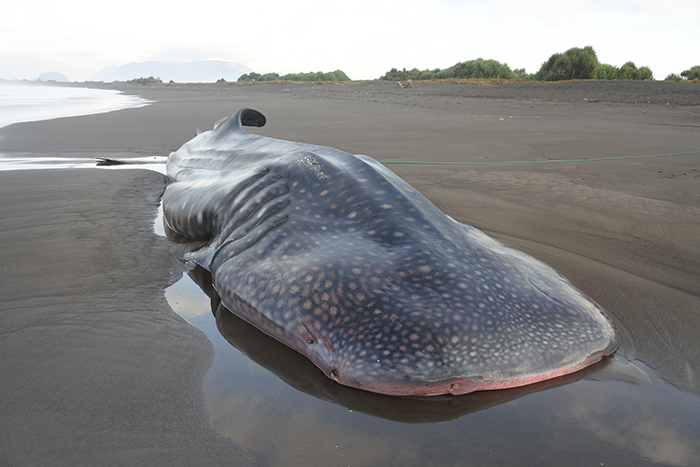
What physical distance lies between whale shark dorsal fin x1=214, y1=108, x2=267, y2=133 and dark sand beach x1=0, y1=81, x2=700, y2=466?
0.78m

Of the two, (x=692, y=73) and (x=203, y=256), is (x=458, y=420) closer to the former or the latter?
(x=203, y=256)

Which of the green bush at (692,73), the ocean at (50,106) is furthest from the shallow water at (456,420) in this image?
the green bush at (692,73)

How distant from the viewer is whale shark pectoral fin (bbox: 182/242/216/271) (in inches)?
92.2

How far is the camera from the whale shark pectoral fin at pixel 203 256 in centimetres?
234

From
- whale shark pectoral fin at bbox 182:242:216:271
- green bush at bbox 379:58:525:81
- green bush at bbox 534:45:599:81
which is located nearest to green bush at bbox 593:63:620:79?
green bush at bbox 534:45:599:81

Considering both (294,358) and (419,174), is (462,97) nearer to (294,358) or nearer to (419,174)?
(419,174)

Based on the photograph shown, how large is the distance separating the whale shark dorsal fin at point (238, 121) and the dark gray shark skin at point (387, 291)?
1533 mm

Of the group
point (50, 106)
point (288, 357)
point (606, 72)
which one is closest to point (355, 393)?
point (288, 357)

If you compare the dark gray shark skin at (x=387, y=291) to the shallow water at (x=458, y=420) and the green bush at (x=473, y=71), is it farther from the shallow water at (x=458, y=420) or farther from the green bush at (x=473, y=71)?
the green bush at (x=473, y=71)

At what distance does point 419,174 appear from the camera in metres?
4.63

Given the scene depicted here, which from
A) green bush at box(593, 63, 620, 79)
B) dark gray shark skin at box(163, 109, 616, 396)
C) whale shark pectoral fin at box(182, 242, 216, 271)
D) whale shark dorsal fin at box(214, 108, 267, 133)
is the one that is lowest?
whale shark pectoral fin at box(182, 242, 216, 271)

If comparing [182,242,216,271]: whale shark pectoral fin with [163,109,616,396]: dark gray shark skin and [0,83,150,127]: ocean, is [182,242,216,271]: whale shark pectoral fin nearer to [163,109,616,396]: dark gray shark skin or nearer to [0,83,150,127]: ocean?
[163,109,616,396]: dark gray shark skin

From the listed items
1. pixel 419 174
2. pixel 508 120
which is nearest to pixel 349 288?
pixel 419 174

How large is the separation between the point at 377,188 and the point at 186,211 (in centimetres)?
134
